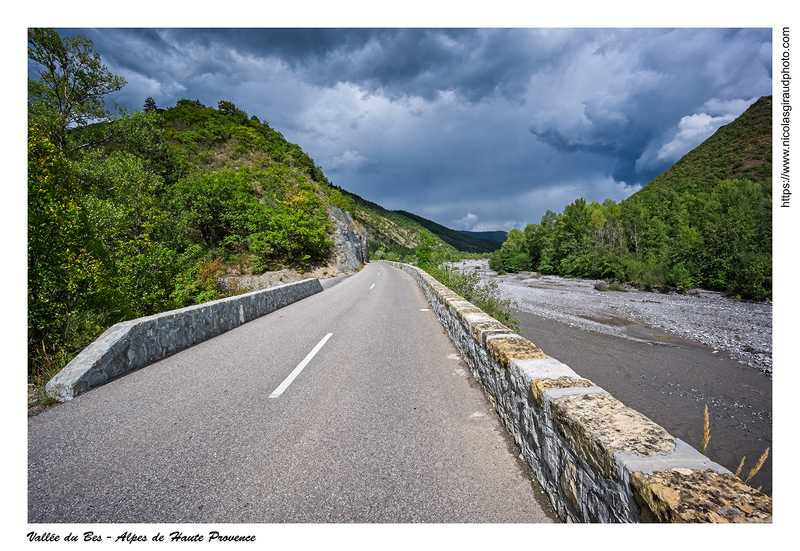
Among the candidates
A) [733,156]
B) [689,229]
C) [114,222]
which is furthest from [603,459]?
[733,156]

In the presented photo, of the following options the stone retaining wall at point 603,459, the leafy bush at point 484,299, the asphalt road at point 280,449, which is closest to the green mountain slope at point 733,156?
the leafy bush at point 484,299

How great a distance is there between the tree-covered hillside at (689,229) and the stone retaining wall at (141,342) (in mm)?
23031

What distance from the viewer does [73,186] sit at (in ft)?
14.7

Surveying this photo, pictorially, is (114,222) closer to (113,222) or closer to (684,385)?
(113,222)

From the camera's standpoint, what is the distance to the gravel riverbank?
8.29 metres

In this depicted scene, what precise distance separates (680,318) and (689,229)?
2614 centimetres

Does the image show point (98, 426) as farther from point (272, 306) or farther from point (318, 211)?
point (318, 211)

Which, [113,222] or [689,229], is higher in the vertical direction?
[689,229]

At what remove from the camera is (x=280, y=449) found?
235 cm

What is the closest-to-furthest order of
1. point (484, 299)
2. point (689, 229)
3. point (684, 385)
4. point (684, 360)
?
point (684, 385)
point (684, 360)
point (484, 299)
point (689, 229)

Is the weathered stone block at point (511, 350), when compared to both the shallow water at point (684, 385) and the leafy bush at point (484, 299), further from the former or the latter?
the leafy bush at point (484, 299)

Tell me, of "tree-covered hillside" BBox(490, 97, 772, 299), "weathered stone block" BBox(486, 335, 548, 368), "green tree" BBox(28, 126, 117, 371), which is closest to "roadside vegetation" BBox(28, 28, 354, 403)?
"green tree" BBox(28, 126, 117, 371)

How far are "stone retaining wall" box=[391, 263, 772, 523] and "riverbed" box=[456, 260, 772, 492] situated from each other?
3.64 m

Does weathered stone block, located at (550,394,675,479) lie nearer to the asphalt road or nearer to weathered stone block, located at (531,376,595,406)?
weathered stone block, located at (531,376,595,406)
